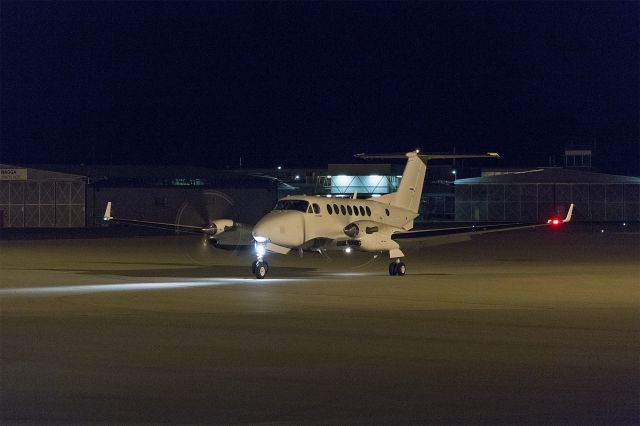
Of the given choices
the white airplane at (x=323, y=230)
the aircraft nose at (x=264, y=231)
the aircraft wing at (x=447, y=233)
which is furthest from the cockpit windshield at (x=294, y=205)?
the aircraft wing at (x=447, y=233)

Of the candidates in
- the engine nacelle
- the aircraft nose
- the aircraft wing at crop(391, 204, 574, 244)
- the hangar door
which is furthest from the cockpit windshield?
the hangar door

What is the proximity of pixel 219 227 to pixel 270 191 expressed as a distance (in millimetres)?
58716

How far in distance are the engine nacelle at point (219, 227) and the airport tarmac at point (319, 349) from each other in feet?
4.96

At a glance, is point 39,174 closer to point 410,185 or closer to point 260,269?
point 410,185

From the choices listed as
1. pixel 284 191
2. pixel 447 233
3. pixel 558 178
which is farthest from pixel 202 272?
pixel 284 191

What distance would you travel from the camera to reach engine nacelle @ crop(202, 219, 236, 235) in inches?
1255

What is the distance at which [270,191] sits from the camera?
297 feet

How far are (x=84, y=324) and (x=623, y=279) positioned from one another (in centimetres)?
1778

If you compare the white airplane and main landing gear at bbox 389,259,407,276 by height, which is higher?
the white airplane

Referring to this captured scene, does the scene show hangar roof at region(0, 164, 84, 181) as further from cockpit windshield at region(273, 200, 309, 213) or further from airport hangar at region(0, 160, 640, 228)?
cockpit windshield at region(273, 200, 309, 213)

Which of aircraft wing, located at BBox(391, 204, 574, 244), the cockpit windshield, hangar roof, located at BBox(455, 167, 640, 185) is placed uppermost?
hangar roof, located at BBox(455, 167, 640, 185)

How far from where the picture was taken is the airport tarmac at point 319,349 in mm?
10547

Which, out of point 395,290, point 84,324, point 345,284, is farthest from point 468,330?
point 345,284

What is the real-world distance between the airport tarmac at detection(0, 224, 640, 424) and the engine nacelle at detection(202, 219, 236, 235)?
151 cm
